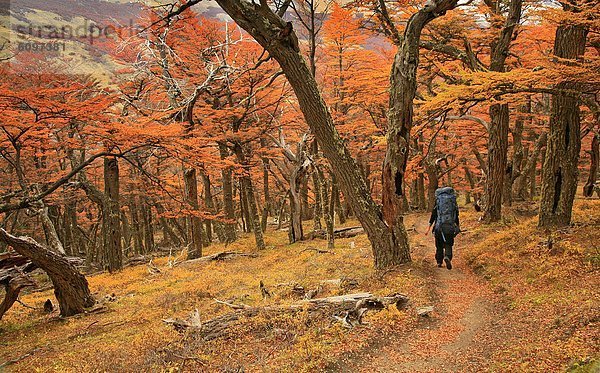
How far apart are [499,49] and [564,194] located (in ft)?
16.8

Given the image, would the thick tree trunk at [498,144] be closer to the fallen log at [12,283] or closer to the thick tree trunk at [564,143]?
the thick tree trunk at [564,143]

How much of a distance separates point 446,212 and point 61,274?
9.75 metres

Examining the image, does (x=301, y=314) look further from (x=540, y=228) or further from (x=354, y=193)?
(x=540, y=228)

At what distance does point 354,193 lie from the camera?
827 centimetres

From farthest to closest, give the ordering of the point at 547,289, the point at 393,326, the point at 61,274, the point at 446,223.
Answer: the point at 61,274, the point at 446,223, the point at 547,289, the point at 393,326

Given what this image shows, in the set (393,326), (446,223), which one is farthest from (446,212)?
(393,326)

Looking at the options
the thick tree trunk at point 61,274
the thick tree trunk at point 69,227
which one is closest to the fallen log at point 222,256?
the thick tree trunk at point 61,274

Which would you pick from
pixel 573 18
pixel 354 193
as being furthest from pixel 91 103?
pixel 573 18

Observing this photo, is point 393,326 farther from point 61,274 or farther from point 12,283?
point 12,283

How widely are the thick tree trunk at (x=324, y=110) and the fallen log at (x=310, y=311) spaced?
2.07m

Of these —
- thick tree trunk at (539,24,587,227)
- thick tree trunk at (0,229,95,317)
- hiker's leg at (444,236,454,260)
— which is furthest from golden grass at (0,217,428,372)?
thick tree trunk at (539,24,587,227)

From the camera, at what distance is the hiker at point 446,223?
28.9 feet

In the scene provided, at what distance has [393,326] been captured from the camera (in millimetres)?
5531

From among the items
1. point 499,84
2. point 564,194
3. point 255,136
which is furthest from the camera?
point 255,136
